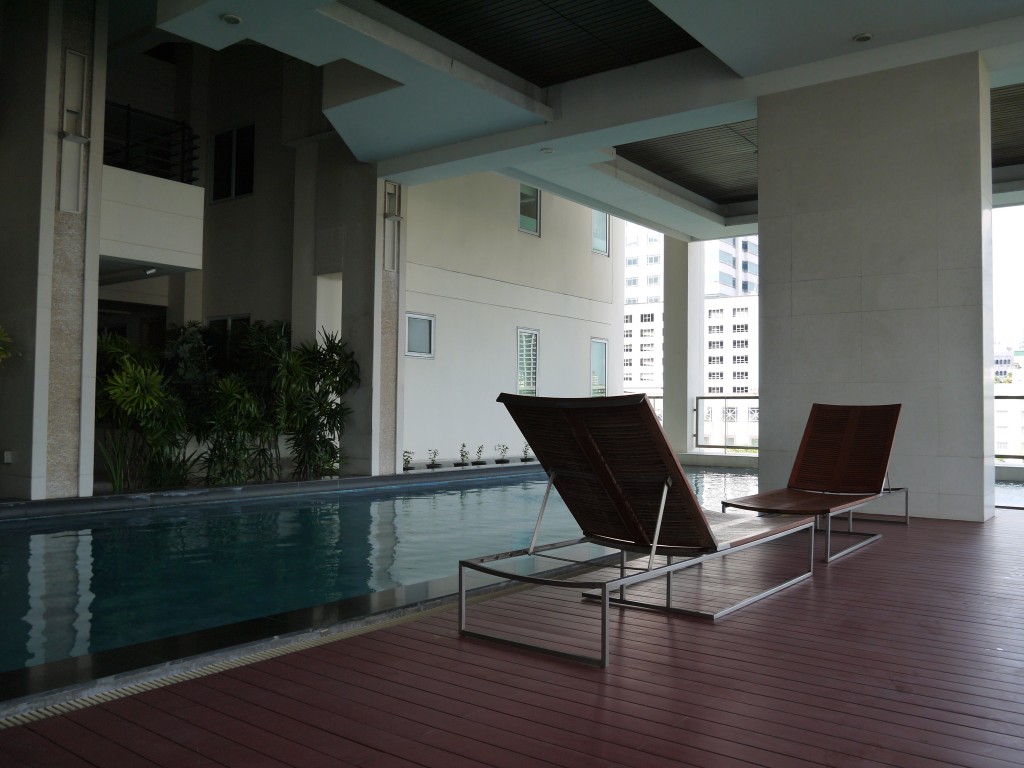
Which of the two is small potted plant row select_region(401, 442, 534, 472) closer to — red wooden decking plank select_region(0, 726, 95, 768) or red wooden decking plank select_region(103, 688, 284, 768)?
red wooden decking plank select_region(103, 688, 284, 768)

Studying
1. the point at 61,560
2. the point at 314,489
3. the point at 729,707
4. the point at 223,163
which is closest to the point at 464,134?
the point at 314,489

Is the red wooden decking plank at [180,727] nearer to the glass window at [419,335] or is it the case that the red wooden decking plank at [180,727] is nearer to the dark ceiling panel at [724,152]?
the dark ceiling panel at [724,152]

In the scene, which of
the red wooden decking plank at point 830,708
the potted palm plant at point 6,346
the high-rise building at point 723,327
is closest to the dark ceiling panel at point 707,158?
the high-rise building at point 723,327

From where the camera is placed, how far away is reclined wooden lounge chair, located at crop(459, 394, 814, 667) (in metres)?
3.12

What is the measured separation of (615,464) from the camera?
3.34 m

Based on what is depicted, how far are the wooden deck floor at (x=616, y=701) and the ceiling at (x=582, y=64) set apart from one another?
4.78 m

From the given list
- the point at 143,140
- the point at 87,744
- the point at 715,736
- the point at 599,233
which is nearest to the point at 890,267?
the point at 715,736

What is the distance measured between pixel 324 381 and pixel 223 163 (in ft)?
15.5

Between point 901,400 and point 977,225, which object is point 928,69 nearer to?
point 977,225

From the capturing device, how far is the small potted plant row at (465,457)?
11.9 metres

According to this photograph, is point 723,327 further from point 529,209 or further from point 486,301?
point 486,301

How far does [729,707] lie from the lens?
244cm

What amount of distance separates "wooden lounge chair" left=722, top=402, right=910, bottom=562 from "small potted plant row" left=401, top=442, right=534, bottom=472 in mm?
6211

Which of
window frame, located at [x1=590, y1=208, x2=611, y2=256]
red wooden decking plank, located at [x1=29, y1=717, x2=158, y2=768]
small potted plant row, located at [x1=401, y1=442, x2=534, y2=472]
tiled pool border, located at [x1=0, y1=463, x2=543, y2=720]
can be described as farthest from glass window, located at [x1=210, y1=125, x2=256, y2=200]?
red wooden decking plank, located at [x1=29, y1=717, x2=158, y2=768]
